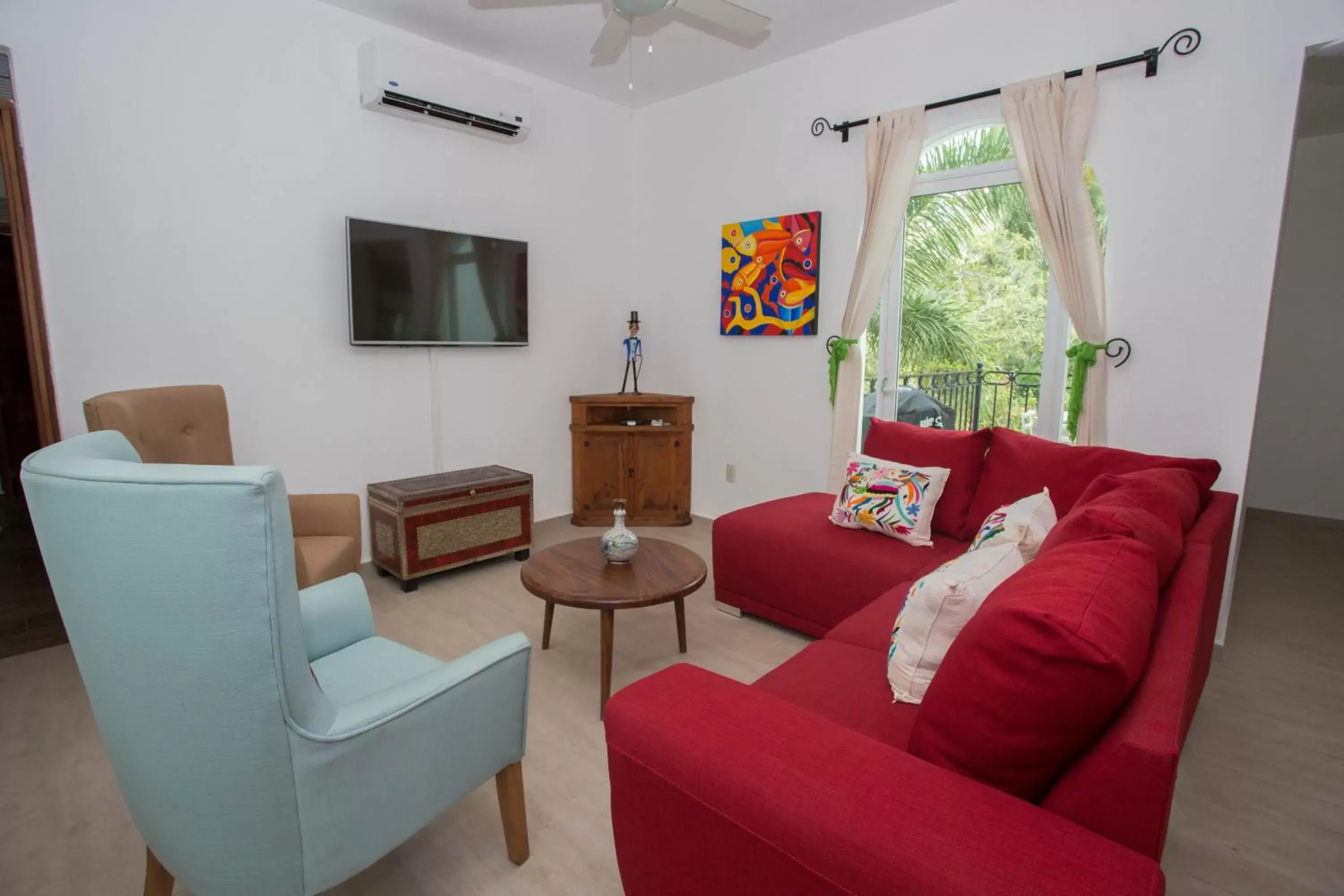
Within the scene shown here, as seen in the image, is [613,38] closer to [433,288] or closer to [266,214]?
[433,288]

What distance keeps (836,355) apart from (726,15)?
67.8 inches

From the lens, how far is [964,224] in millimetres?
3361

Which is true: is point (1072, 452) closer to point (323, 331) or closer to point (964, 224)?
point (964, 224)

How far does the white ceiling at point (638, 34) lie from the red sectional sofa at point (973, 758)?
2.60 metres

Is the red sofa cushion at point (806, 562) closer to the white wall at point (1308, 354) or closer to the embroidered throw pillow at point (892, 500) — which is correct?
the embroidered throw pillow at point (892, 500)

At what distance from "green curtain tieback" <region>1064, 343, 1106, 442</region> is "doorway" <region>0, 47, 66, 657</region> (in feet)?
13.6

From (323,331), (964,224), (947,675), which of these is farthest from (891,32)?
(947,675)

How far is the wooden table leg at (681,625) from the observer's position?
256 centimetres

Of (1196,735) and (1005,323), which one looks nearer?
(1196,735)

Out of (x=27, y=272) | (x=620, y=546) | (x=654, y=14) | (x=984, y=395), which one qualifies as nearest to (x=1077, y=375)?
(x=984, y=395)

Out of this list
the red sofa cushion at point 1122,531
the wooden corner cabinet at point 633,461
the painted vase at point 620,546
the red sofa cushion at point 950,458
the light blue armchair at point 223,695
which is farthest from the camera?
the wooden corner cabinet at point 633,461

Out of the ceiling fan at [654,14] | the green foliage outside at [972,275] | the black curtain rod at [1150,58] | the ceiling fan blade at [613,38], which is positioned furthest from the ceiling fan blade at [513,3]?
the green foliage outside at [972,275]

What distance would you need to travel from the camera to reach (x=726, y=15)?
102 inches

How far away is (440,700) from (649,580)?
41.9 inches
